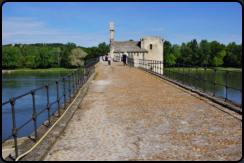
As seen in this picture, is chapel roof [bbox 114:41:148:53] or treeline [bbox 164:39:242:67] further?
treeline [bbox 164:39:242:67]

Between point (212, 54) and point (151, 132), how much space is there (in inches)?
4712

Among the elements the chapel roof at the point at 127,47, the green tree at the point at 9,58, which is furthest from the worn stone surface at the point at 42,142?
the green tree at the point at 9,58

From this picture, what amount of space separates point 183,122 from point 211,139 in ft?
4.26

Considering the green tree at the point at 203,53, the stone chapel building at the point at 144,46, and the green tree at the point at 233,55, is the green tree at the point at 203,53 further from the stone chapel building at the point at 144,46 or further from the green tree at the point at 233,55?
the stone chapel building at the point at 144,46

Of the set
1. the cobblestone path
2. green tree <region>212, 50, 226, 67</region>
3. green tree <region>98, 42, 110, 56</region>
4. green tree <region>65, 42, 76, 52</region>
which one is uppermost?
green tree <region>65, 42, 76, 52</region>

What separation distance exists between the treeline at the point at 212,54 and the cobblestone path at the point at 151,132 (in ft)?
330

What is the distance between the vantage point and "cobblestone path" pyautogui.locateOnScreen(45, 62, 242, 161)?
14.8 ft

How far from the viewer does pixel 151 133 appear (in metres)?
5.61

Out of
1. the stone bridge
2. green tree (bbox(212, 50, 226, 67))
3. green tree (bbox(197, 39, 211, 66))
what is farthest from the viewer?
green tree (bbox(212, 50, 226, 67))

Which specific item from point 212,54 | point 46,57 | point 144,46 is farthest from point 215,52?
point 46,57

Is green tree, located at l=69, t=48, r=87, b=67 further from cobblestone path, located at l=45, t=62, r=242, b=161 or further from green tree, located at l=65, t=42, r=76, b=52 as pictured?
cobblestone path, located at l=45, t=62, r=242, b=161

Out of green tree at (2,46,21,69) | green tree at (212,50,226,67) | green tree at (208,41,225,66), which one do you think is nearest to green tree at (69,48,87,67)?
green tree at (2,46,21,69)

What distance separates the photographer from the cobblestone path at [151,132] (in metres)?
4.50

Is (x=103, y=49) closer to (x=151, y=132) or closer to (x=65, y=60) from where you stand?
(x=65, y=60)
